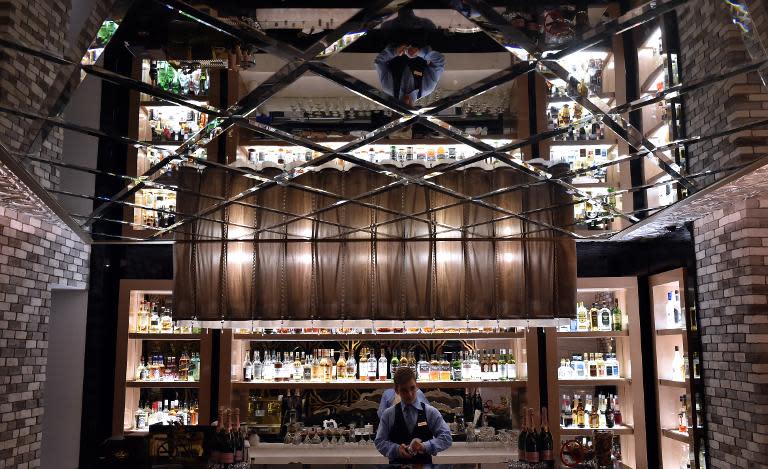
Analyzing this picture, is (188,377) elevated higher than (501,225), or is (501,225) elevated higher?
(501,225)

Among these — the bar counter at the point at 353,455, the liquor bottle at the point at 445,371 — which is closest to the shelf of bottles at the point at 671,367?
the bar counter at the point at 353,455

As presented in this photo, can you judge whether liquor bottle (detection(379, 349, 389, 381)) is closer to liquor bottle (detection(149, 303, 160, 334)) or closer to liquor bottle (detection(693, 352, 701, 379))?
liquor bottle (detection(149, 303, 160, 334))

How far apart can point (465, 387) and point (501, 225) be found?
6.36ft

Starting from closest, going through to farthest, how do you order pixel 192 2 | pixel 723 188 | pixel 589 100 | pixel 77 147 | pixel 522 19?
pixel 192 2
pixel 522 19
pixel 589 100
pixel 723 188
pixel 77 147

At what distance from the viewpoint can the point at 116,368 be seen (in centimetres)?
626

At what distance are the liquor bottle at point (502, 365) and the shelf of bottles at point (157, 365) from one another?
9.30 ft

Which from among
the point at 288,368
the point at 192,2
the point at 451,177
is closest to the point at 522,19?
the point at 192,2

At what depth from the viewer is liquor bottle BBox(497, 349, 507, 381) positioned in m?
6.41

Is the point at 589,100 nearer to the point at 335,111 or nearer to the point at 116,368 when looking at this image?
the point at 335,111

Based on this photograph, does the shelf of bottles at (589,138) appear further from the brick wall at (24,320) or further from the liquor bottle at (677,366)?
the brick wall at (24,320)

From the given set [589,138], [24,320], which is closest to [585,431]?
[589,138]

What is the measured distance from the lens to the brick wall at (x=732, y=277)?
4.16 meters

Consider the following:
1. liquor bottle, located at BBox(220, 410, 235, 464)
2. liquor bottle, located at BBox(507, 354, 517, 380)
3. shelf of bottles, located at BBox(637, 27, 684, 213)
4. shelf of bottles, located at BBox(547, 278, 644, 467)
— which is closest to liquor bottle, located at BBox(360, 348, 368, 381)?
liquor bottle, located at BBox(507, 354, 517, 380)

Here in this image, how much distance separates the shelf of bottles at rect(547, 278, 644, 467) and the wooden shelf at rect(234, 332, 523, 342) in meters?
0.53
